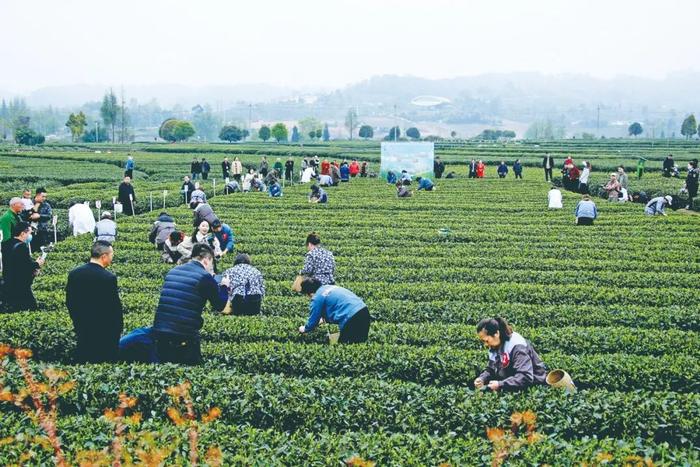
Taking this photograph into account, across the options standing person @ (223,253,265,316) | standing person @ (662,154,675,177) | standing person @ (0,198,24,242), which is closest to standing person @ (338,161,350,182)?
standing person @ (662,154,675,177)

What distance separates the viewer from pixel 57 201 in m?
32.6

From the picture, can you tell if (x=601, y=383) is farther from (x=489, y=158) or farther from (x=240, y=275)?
(x=489, y=158)

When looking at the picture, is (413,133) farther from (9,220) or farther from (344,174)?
(9,220)

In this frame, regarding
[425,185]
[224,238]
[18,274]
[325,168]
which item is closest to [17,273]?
[18,274]

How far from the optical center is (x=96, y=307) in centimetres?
959

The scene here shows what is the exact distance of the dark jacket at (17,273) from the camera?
12.5 m

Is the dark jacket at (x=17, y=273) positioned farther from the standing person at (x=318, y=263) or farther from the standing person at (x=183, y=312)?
the standing person at (x=318, y=263)

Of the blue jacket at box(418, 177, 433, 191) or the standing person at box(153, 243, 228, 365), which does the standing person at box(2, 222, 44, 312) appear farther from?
the blue jacket at box(418, 177, 433, 191)

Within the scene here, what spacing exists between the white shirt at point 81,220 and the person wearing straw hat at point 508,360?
667 inches

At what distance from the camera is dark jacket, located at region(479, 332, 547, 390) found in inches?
353

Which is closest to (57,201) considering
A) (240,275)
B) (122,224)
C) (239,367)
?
(122,224)

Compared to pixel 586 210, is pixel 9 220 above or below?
above

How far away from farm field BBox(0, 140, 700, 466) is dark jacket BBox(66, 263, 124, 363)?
454mm

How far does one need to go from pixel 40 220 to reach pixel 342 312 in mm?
14180
